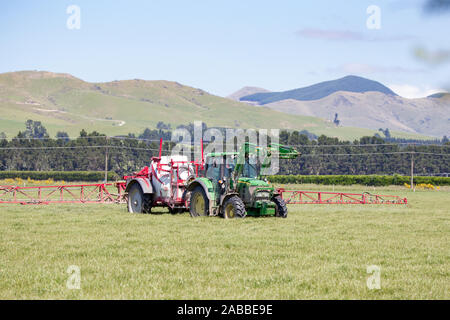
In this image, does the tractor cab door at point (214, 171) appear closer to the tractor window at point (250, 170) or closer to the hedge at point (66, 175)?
the tractor window at point (250, 170)

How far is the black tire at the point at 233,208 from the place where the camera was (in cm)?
2095

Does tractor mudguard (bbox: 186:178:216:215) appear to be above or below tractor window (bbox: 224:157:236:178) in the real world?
below

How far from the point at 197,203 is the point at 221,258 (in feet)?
34.6

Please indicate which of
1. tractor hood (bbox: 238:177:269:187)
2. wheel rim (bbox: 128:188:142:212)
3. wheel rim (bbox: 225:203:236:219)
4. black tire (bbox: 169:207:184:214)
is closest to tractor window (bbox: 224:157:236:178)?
tractor hood (bbox: 238:177:269:187)

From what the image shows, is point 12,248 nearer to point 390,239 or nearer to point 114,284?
point 114,284

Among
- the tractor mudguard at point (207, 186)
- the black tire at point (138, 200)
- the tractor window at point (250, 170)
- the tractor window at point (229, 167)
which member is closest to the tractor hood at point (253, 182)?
the tractor window at point (250, 170)

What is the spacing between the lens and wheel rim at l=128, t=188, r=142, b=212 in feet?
82.3

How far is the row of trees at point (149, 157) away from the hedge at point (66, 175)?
1845 centimetres

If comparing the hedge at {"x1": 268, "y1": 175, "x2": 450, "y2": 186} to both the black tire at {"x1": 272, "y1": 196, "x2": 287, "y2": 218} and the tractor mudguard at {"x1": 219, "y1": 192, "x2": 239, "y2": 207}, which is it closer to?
the black tire at {"x1": 272, "y1": 196, "x2": 287, "y2": 218}

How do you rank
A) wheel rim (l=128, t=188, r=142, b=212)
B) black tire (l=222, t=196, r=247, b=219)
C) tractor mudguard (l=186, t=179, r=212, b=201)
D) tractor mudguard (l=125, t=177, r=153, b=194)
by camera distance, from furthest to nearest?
wheel rim (l=128, t=188, r=142, b=212), tractor mudguard (l=125, t=177, r=153, b=194), tractor mudguard (l=186, t=179, r=212, b=201), black tire (l=222, t=196, r=247, b=219)

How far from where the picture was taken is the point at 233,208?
69.6 ft

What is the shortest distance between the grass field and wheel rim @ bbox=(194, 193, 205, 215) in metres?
1.61

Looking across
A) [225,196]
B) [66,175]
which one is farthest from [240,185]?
[66,175]

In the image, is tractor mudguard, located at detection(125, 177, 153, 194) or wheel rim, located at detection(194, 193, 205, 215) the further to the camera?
tractor mudguard, located at detection(125, 177, 153, 194)
